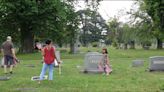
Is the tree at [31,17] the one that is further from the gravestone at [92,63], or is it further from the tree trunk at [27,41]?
the gravestone at [92,63]

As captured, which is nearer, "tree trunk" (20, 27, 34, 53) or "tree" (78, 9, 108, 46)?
"tree trunk" (20, 27, 34, 53)

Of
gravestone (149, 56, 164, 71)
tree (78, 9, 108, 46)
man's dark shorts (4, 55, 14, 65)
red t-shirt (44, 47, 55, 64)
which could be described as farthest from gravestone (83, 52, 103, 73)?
tree (78, 9, 108, 46)

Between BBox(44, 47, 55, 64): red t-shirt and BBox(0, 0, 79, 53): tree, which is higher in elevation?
BBox(0, 0, 79, 53): tree

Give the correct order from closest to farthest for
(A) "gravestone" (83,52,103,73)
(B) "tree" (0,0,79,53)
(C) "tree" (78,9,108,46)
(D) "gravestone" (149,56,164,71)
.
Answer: (A) "gravestone" (83,52,103,73) → (D) "gravestone" (149,56,164,71) → (B) "tree" (0,0,79,53) → (C) "tree" (78,9,108,46)

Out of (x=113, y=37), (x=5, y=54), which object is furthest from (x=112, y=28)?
(x=5, y=54)

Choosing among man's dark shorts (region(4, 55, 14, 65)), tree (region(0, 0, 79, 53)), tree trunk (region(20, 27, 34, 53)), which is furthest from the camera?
tree trunk (region(20, 27, 34, 53))

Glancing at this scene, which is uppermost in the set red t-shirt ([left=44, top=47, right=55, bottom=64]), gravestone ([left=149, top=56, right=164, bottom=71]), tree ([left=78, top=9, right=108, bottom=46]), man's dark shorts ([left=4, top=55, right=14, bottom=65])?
tree ([left=78, top=9, right=108, bottom=46])

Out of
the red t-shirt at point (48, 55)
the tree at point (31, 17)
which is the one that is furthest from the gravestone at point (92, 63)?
the tree at point (31, 17)

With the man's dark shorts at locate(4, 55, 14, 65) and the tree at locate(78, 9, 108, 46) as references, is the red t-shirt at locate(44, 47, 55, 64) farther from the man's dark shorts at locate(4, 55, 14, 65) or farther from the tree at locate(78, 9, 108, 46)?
the tree at locate(78, 9, 108, 46)

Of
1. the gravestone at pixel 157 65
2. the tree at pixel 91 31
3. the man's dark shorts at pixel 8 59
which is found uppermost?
the tree at pixel 91 31

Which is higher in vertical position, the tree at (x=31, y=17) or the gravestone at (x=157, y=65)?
the tree at (x=31, y=17)

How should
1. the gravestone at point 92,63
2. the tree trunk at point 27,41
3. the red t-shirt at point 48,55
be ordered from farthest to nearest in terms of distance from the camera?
the tree trunk at point 27,41
the gravestone at point 92,63
the red t-shirt at point 48,55

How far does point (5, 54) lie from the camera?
20.2m

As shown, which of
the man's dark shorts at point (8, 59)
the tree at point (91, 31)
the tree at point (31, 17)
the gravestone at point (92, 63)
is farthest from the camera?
the tree at point (91, 31)
